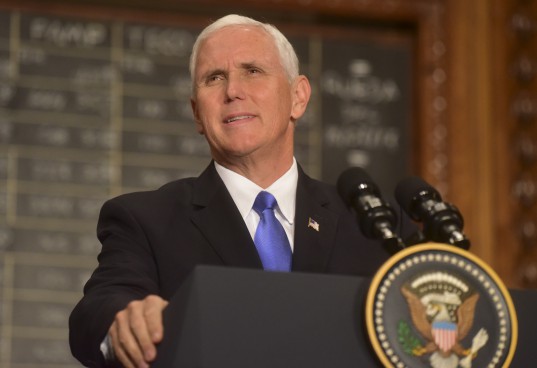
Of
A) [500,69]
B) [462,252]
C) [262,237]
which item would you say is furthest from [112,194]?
[462,252]

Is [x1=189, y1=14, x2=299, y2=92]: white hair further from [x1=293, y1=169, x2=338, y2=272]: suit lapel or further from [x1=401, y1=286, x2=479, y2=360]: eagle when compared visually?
[x1=401, y1=286, x2=479, y2=360]: eagle

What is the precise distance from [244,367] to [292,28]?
8.24ft

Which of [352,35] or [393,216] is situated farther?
[352,35]

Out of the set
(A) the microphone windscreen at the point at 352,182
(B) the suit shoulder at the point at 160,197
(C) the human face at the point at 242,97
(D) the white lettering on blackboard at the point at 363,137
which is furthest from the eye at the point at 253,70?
(D) the white lettering on blackboard at the point at 363,137

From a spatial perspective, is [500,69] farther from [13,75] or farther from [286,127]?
[286,127]

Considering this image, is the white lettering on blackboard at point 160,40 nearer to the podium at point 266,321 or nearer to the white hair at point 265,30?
the white hair at point 265,30

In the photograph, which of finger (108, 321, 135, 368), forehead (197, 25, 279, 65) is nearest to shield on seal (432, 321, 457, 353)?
finger (108, 321, 135, 368)

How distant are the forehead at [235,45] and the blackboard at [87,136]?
1.50 meters

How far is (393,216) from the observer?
1.67 metres

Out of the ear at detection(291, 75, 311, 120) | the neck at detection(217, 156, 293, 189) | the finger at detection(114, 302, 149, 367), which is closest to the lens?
the finger at detection(114, 302, 149, 367)

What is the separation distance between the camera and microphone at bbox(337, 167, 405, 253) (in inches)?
64.4

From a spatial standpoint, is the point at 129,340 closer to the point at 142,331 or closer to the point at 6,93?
the point at 142,331

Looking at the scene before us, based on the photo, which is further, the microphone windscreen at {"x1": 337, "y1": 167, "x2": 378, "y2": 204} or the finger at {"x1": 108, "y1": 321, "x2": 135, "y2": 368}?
the microphone windscreen at {"x1": 337, "y1": 167, "x2": 378, "y2": 204}

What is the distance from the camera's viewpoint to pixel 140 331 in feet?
5.08
